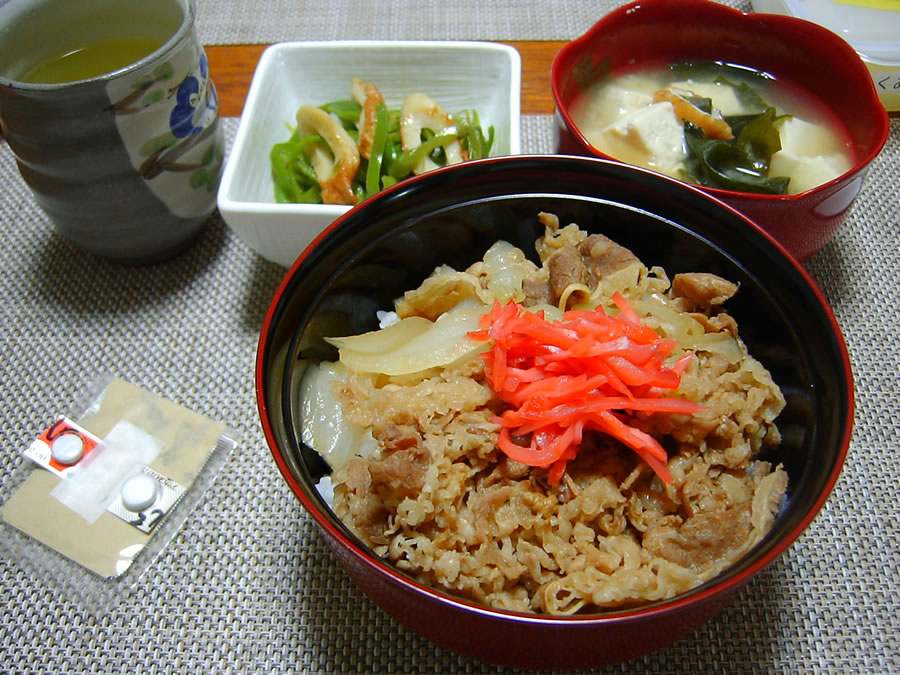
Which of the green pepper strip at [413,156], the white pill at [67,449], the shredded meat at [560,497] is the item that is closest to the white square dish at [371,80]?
the green pepper strip at [413,156]

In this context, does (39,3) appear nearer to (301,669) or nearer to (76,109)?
(76,109)

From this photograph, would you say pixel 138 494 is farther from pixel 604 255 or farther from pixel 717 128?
pixel 717 128

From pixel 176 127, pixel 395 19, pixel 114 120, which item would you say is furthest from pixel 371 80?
pixel 114 120

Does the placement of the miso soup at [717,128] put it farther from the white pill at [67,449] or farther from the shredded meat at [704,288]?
the white pill at [67,449]

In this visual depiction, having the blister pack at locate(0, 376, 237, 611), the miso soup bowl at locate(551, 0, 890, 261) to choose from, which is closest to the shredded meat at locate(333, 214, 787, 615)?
the blister pack at locate(0, 376, 237, 611)

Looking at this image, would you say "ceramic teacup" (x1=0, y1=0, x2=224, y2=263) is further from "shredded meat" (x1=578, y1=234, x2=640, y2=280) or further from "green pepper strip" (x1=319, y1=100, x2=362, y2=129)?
"shredded meat" (x1=578, y1=234, x2=640, y2=280)

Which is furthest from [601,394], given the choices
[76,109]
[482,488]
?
→ [76,109]

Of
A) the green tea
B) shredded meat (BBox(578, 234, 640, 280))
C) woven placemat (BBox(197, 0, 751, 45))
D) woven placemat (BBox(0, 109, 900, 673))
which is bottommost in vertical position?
woven placemat (BBox(0, 109, 900, 673))
